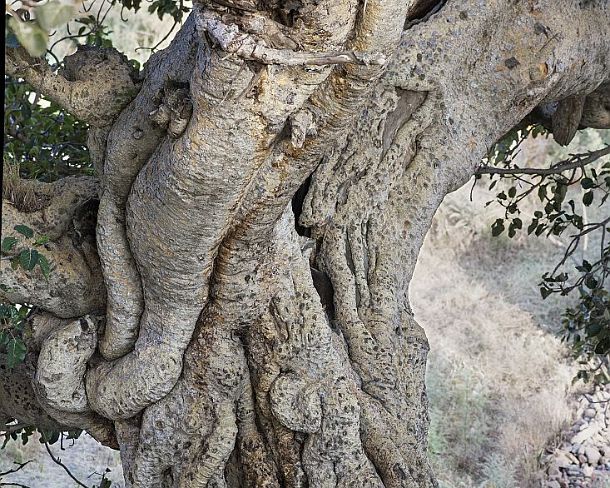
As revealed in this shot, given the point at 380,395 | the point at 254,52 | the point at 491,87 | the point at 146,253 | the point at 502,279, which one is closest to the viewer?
the point at 254,52

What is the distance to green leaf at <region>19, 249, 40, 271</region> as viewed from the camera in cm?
193

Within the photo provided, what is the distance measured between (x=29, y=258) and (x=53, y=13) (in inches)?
55.0

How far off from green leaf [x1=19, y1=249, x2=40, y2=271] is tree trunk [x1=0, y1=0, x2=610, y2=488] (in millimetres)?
158

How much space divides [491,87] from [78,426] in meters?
1.27

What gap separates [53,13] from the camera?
0.60 m

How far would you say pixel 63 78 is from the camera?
196cm

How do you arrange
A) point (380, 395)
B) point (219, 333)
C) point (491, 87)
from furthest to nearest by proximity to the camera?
1. point (491, 87)
2. point (380, 395)
3. point (219, 333)

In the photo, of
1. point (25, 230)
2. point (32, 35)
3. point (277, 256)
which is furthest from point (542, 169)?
point (32, 35)

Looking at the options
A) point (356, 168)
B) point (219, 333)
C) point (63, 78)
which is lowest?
point (219, 333)

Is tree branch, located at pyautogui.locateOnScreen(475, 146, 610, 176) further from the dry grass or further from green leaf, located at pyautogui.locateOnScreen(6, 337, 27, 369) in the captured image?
the dry grass

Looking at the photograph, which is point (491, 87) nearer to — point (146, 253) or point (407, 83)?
point (407, 83)

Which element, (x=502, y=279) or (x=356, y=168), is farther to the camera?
(x=502, y=279)

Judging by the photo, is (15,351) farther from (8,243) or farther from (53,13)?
(53,13)

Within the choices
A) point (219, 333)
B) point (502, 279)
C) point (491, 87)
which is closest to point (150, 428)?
point (219, 333)
